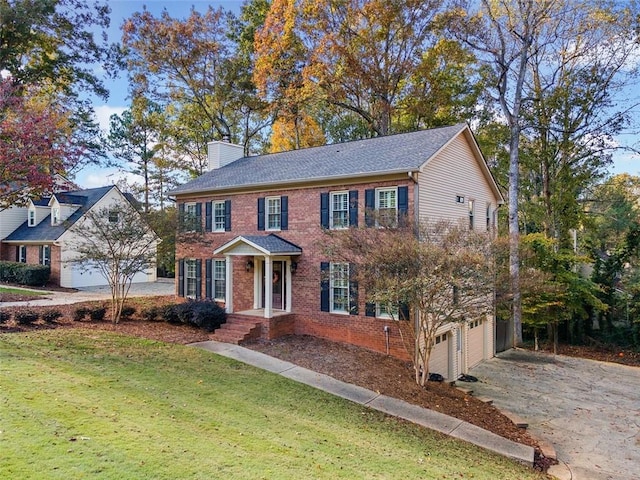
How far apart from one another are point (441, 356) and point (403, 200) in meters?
5.93

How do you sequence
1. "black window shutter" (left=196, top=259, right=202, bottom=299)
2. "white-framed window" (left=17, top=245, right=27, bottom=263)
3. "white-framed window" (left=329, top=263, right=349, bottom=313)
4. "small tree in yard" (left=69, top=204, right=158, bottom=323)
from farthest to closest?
1. "white-framed window" (left=17, top=245, right=27, bottom=263)
2. "black window shutter" (left=196, top=259, right=202, bottom=299)
3. "small tree in yard" (left=69, top=204, right=158, bottom=323)
4. "white-framed window" (left=329, top=263, right=349, bottom=313)

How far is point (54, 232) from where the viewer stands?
84.7 feet

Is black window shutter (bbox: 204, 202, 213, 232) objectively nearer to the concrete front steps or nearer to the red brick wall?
the red brick wall

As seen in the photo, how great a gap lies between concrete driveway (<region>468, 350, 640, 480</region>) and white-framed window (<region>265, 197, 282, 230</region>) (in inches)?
349

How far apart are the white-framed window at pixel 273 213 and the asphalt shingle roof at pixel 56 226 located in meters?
15.8

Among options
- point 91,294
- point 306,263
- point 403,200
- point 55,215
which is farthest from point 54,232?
point 403,200

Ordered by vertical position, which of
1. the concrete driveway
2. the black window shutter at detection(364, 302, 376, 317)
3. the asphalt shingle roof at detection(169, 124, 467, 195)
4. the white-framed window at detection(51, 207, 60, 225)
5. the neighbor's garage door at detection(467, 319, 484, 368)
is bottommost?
the concrete driveway

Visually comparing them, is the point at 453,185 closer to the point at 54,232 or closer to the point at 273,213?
the point at 273,213

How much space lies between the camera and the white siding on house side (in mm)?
12984

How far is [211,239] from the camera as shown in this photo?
56.4 feet

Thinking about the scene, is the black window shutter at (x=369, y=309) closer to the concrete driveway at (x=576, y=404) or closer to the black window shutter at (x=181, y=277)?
the concrete driveway at (x=576, y=404)

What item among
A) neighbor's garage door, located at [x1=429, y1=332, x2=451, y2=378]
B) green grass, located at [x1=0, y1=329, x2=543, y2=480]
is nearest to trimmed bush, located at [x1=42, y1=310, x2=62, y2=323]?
green grass, located at [x1=0, y1=329, x2=543, y2=480]

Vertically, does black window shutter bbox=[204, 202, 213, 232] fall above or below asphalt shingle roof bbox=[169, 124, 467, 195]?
below

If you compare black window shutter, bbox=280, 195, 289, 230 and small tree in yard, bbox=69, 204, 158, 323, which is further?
black window shutter, bbox=280, 195, 289, 230
